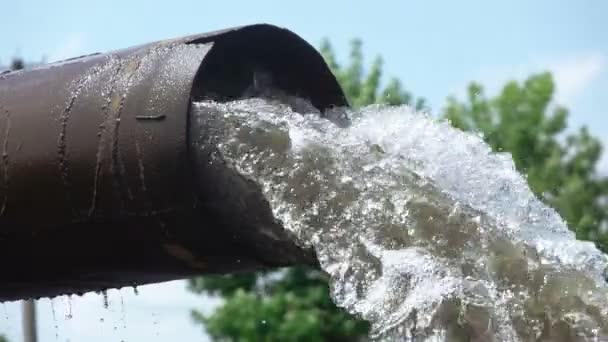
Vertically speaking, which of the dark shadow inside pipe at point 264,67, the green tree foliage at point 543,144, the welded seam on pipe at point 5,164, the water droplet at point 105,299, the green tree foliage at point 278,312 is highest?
the dark shadow inside pipe at point 264,67

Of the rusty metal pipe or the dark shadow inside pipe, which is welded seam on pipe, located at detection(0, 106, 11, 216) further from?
the dark shadow inside pipe

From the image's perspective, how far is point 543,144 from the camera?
19.8m

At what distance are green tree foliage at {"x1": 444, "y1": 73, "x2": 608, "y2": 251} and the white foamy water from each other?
14348mm

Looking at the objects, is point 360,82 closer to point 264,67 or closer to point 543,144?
point 543,144

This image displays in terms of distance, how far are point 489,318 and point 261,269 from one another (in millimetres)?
913

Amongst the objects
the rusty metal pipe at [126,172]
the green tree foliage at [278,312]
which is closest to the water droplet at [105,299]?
the rusty metal pipe at [126,172]

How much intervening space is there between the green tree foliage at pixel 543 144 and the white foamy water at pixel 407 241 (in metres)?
14.3

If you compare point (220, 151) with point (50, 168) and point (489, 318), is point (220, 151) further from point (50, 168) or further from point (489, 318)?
point (489, 318)

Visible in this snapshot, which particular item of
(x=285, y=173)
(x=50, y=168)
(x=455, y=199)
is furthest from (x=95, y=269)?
(x=455, y=199)

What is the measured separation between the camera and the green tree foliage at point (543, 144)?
18281mm

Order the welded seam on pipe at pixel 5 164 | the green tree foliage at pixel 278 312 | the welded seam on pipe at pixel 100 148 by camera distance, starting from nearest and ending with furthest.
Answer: the welded seam on pipe at pixel 100 148 → the welded seam on pipe at pixel 5 164 → the green tree foliage at pixel 278 312

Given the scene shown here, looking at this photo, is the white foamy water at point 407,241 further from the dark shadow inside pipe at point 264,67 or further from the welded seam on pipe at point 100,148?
the welded seam on pipe at point 100,148

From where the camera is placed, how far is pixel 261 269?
3838mm

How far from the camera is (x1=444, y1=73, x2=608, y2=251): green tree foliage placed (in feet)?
60.0
